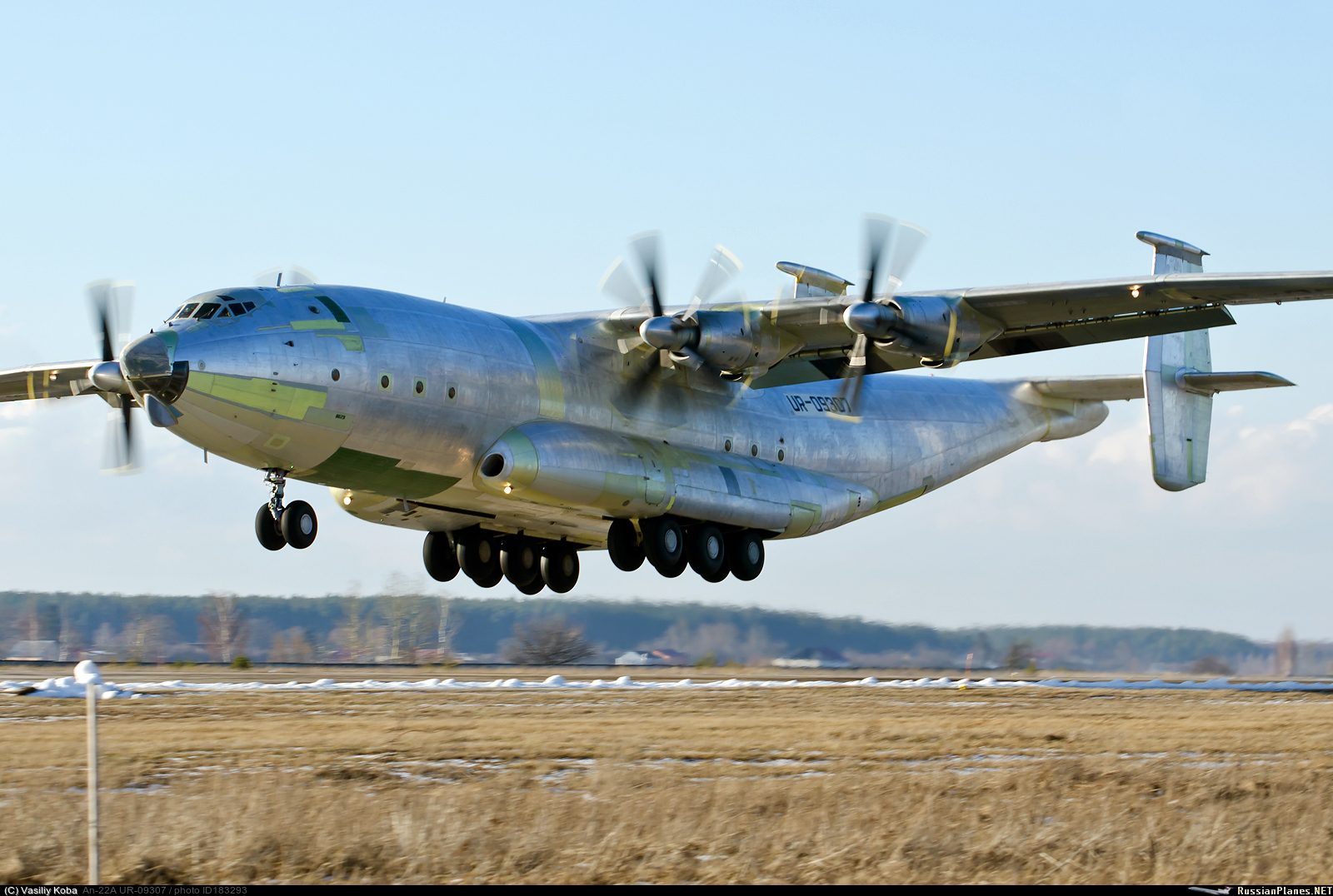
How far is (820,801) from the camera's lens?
12.2 m

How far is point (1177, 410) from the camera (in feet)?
92.4

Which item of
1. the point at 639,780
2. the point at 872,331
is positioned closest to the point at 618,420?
the point at 872,331

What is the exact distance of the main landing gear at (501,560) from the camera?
2609cm

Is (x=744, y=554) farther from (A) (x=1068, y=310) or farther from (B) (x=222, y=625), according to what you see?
(B) (x=222, y=625)

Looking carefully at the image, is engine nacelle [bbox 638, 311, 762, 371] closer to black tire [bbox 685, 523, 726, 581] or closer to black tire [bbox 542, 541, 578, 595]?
black tire [bbox 685, 523, 726, 581]

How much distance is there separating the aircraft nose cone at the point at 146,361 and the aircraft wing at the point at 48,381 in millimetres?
6663

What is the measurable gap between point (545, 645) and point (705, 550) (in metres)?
15.2

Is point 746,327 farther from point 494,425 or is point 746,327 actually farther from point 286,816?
point 286,816

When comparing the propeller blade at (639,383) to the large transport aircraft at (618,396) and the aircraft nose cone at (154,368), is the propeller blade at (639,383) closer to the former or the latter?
the large transport aircraft at (618,396)

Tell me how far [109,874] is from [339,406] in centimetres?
1095

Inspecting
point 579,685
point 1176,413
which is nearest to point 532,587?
point 579,685

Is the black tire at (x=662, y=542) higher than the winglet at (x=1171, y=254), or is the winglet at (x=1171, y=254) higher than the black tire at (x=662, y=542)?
the winglet at (x=1171, y=254)

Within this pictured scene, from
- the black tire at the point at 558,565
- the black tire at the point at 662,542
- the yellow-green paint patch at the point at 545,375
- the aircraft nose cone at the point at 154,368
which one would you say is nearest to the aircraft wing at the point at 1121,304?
the black tire at the point at 662,542

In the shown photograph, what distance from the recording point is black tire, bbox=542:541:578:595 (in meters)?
26.7
